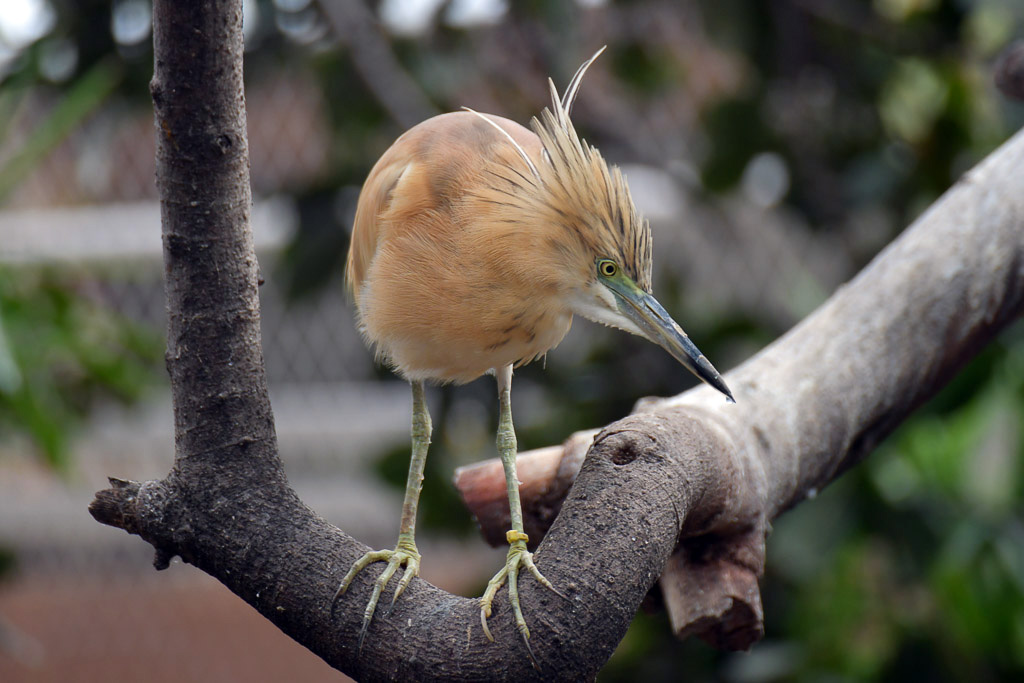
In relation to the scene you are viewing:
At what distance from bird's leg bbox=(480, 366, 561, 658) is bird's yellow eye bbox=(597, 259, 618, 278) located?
0.82 feet

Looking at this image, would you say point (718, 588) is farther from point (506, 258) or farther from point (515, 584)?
point (506, 258)

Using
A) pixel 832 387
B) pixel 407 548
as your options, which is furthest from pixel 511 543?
pixel 832 387

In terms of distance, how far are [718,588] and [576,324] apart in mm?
1917

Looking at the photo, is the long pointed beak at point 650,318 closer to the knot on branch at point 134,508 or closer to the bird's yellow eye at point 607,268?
the bird's yellow eye at point 607,268

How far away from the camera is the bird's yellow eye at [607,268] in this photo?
114 centimetres

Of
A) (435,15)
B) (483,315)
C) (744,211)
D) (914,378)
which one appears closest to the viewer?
(483,315)

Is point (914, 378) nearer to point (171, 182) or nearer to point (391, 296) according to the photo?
point (391, 296)

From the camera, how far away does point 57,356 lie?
2.36m

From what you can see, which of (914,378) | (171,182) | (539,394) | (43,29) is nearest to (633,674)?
(539,394)

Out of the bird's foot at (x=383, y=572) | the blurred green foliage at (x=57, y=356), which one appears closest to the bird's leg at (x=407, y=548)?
the bird's foot at (x=383, y=572)

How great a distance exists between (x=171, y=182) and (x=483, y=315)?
15.5 inches

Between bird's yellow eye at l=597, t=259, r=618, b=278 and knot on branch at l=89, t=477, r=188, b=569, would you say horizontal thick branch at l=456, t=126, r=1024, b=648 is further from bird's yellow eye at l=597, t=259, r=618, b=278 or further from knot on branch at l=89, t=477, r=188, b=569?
knot on branch at l=89, t=477, r=188, b=569

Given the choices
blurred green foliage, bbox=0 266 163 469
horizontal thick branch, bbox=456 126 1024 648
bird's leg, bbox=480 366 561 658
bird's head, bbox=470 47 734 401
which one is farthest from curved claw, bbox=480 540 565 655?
blurred green foliage, bbox=0 266 163 469

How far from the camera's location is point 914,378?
4.57 feet
